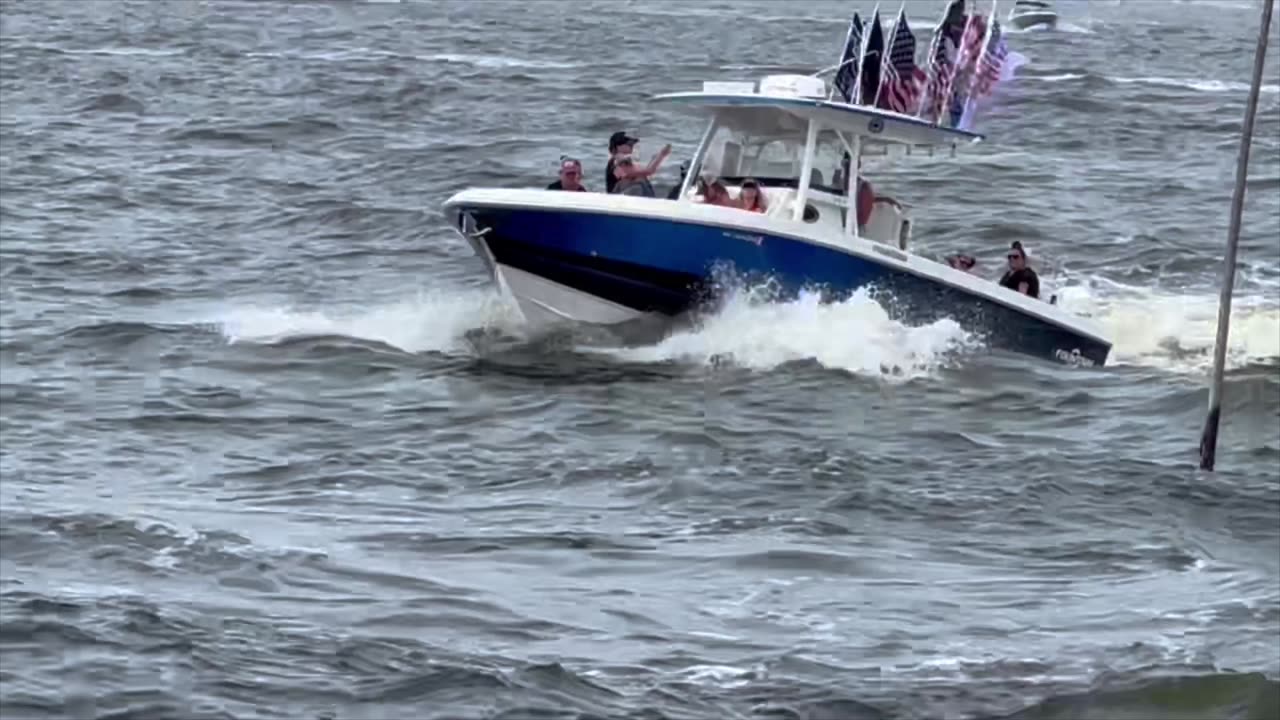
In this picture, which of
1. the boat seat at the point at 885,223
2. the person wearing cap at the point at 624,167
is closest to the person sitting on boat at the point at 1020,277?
the boat seat at the point at 885,223

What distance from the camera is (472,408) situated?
781 inches

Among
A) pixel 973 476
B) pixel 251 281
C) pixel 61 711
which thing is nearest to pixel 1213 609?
pixel 973 476

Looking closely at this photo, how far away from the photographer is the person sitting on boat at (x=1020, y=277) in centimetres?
2322

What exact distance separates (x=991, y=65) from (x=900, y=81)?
100 cm

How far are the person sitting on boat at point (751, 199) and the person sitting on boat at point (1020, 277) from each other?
2477mm

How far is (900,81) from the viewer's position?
2258 centimetres

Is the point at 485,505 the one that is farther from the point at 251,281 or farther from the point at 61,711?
the point at 251,281

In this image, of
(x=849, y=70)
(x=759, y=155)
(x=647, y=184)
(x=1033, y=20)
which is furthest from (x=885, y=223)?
(x=1033, y=20)

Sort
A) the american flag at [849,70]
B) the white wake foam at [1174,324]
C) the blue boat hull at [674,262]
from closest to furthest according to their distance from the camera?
the blue boat hull at [674,262]
the american flag at [849,70]
the white wake foam at [1174,324]

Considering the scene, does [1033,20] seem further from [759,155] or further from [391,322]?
[759,155]

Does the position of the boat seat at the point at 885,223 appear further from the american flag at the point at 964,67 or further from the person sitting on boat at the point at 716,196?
the person sitting on boat at the point at 716,196

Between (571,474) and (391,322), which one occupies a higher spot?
(571,474)

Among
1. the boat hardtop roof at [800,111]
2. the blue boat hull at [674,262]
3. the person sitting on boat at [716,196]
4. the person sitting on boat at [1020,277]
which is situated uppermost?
the boat hardtop roof at [800,111]

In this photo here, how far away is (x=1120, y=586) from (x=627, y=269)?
8.10 metres
